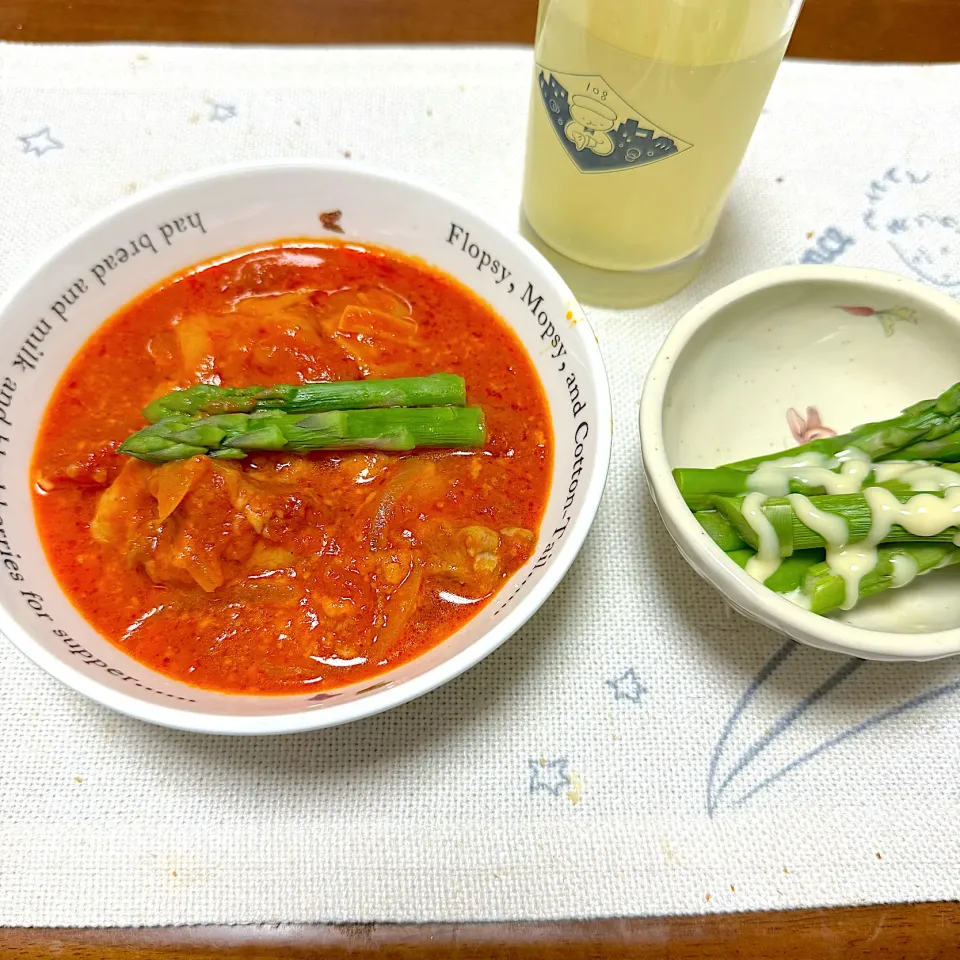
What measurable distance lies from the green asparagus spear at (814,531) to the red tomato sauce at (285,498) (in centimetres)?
43

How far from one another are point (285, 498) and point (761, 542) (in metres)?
0.96

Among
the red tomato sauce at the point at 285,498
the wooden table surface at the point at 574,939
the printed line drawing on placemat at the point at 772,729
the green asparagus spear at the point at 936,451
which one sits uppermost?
the green asparagus spear at the point at 936,451

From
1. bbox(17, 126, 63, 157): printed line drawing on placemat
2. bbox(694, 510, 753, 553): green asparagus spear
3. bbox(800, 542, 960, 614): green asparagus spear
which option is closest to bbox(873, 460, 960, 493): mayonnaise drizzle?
bbox(800, 542, 960, 614): green asparagus spear

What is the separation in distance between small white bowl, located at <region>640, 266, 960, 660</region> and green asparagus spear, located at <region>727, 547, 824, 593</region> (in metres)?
0.15

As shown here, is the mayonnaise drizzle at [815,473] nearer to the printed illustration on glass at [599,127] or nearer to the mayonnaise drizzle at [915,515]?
the mayonnaise drizzle at [915,515]

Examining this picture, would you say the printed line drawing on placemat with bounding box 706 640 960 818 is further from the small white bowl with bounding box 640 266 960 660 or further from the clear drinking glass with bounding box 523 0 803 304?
the clear drinking glass with bounding box 523 0 803 304

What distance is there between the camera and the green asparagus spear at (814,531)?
147 centimetres

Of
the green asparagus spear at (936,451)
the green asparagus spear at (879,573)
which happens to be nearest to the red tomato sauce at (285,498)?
the green asparagus spear at (879,573)

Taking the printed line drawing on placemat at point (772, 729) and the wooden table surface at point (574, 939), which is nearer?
the wooden table surface at point (574, 939)

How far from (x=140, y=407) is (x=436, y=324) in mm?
A: 679

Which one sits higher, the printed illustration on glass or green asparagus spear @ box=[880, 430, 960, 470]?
the printed illustration on glass

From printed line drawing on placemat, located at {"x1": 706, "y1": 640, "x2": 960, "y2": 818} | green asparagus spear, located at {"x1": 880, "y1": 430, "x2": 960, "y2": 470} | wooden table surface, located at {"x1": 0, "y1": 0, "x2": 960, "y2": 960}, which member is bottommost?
wooden table surface, located at {"x1": 0, "y1": 0, "x2": 960, "y2": 960}

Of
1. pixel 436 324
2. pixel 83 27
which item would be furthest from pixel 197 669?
pixel 83 27

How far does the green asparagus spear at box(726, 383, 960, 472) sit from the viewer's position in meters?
1.61
